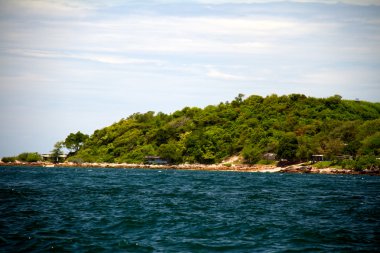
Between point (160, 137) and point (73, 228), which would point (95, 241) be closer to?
point (73, 228)

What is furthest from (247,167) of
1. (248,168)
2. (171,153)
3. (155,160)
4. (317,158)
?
(155,160)

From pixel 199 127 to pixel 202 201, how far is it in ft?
498

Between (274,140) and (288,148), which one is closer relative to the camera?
(288,148)

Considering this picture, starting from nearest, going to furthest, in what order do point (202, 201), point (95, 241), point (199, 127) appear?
point (95, 241) → point (202, 201) → point (199, 127)

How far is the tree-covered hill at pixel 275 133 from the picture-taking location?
132 m

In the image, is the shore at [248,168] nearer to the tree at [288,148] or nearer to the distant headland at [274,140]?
the distant headland at [274,140]

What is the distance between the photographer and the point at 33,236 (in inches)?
934

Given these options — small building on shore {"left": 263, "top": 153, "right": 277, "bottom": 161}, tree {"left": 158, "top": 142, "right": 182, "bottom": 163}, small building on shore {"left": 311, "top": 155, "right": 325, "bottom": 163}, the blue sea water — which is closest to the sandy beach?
small building on shore {"left": 311, "top": 155, "right": 325, "bottom": 163}

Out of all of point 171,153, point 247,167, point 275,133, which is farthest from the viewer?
point 171,153

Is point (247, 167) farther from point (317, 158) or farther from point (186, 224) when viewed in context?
point (186, 224)

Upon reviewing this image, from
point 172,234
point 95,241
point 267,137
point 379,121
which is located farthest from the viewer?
point 267,137

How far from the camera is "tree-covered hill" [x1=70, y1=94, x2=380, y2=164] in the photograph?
131625 mm

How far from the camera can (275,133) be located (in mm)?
164250

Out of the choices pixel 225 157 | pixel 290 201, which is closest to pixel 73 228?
pixel 290 201
